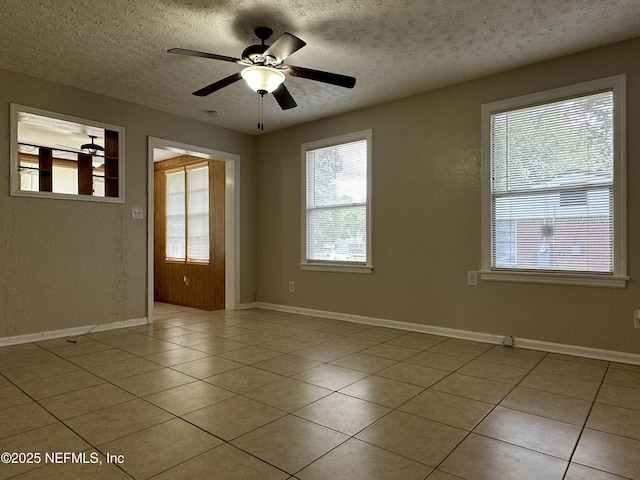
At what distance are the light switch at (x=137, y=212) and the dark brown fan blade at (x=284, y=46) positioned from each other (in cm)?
276

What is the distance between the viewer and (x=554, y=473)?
162 centimetres

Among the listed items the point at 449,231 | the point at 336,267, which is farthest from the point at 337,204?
the point at 449,231

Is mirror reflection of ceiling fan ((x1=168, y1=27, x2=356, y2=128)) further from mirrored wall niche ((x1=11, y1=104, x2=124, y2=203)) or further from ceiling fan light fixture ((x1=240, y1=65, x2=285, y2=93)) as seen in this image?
mirrored wall niche ((x1=11, y1=104, x2=124, y2=203))

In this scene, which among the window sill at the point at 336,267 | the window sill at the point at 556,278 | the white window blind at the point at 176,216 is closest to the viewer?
the window sill at the point at 556,278

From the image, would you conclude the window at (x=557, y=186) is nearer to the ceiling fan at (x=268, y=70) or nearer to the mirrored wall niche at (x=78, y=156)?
the ceiling fan at (x=268, y=70)

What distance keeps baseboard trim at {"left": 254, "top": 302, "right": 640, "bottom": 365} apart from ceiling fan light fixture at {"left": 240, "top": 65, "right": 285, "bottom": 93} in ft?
9.25

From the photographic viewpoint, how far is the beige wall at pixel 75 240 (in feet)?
12.1

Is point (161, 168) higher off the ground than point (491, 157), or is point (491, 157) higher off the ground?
point (161, 168)

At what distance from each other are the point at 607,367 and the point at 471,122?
241cm

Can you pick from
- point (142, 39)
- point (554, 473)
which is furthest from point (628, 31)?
point (142, 39)

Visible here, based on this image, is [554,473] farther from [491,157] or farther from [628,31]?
[628,31]

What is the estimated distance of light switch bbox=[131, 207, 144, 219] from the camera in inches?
180

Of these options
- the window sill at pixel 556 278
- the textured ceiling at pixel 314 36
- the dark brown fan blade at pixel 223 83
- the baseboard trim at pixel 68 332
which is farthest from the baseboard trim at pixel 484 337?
the dark brown fan blade at pixel 223 83

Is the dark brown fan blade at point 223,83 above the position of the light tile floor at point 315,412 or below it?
above
